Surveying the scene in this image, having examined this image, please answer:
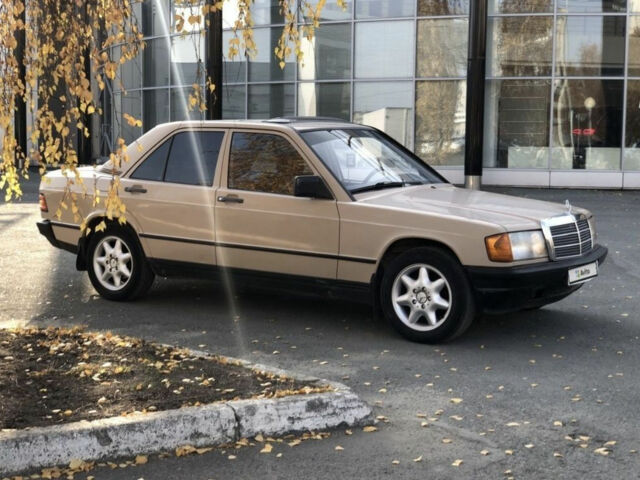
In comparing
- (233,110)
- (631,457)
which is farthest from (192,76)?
(631,457)

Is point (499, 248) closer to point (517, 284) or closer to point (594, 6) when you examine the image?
point (517, 284)

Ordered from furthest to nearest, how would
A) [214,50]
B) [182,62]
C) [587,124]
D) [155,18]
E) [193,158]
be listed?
[155,18], [182,62], [587,124], [214,50], [193,158]

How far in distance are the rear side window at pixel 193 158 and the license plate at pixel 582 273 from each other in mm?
3095

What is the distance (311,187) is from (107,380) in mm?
2384

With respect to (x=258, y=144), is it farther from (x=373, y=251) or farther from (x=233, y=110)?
(x=233, y=110)

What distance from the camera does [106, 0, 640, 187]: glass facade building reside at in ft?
72.2

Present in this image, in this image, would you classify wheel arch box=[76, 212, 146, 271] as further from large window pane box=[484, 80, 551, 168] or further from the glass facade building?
large window pane box=[484, 80, 551, 168]

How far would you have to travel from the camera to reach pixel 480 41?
17.7 metres

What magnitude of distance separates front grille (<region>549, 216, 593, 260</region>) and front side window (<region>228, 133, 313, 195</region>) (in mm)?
1971

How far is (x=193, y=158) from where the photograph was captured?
796 cm

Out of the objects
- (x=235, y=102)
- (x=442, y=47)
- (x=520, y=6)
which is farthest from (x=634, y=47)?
(x=235, y=102)

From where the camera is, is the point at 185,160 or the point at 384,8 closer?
the point at 185,160

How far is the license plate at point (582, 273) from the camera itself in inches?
262

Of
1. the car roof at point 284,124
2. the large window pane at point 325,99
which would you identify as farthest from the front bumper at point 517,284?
the large window pane at point 325,99
